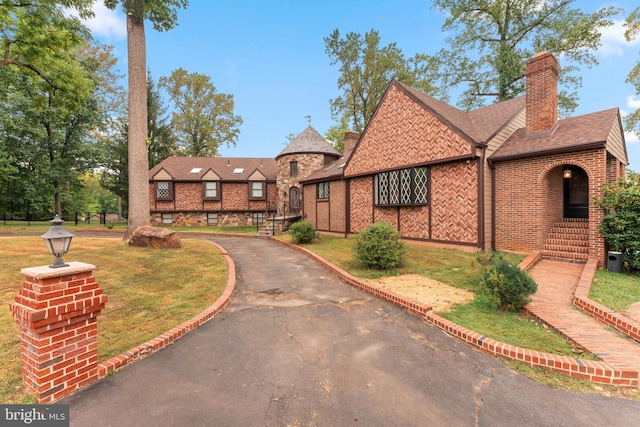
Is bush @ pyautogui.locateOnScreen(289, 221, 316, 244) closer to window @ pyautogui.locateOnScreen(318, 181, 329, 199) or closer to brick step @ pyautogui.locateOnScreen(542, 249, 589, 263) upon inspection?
window @ pyautogui.locateOnScreen(318, 181, 329, 199)

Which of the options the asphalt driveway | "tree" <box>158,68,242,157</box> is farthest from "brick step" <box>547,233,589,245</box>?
"tree" <box>158,68,242,157</box>

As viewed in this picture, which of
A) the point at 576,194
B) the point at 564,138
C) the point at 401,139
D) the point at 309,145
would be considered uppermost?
the point at 309,145

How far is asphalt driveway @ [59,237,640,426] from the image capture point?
8.30 feet

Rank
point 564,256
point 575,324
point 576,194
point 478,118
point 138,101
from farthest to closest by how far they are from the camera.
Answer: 1. point 478,118
2. point 138,101
3. point 576,194
4. point 564,256
5. point 575,324

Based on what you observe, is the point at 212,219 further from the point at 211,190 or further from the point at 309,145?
the point at 309,145

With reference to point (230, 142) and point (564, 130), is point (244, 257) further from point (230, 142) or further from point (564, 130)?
point (230, 142)

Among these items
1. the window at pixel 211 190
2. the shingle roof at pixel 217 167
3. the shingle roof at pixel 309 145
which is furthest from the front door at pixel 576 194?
the window at pixel 211 190

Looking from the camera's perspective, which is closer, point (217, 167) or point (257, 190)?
point (257, 190)

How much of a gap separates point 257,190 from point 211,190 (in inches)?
165

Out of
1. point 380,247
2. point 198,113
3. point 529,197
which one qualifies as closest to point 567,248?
point 529,197

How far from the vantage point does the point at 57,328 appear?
274cm

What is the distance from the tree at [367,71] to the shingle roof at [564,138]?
1543 centimetres

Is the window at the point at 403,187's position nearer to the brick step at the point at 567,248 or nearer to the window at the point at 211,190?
the brick step at the point at 567,248

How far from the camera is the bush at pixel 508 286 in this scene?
4.73 metres
